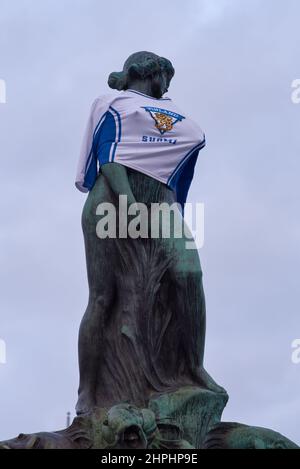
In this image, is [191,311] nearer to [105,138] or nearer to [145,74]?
[105,138]

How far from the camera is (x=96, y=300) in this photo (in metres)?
14.7

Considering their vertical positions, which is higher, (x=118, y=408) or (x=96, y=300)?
(x=96, y=300)

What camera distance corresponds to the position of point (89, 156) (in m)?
15.6

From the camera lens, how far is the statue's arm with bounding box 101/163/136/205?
15.0 m

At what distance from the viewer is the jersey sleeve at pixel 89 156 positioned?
15.5 m

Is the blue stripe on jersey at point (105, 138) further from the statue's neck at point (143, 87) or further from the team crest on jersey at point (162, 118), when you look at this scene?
the statue's neck at point (143, 87)

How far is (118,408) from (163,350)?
1.18m

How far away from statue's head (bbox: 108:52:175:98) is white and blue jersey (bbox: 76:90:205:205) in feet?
1.05

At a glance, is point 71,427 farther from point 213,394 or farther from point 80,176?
point 80,176

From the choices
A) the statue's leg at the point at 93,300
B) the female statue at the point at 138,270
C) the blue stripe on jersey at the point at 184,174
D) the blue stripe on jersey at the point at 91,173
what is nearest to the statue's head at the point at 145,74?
the female statue at the point at 138,270

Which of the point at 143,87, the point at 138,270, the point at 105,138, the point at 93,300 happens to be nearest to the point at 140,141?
the point at 105,138

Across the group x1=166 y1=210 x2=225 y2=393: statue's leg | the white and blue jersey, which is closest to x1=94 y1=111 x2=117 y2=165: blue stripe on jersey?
the white and blue jersey

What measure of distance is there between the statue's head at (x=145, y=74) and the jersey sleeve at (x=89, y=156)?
2.02ft
